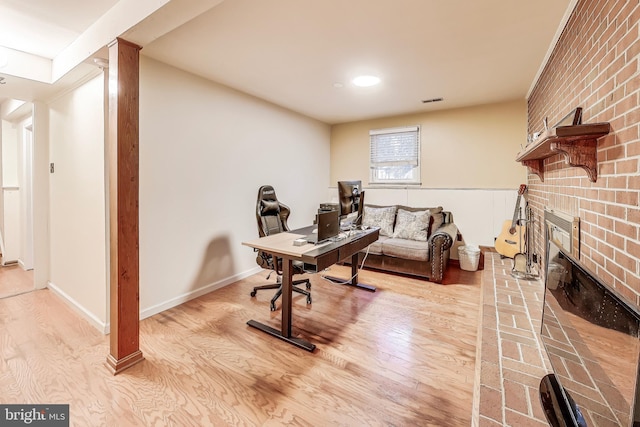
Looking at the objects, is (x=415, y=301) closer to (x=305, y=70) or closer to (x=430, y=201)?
(x=430, y=201)

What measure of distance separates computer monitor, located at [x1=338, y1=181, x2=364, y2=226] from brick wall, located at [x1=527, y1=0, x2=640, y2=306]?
1584 millimetres

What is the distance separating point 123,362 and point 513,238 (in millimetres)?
4288

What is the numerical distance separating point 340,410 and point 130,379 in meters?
1.40

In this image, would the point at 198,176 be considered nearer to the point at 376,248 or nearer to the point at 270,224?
the point at 270,224

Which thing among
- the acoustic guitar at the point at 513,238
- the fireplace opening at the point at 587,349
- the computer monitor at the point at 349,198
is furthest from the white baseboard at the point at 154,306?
the acoustic guitar at the point at 513,238

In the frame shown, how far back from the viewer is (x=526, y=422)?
116cm

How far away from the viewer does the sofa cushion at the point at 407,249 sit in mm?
3709

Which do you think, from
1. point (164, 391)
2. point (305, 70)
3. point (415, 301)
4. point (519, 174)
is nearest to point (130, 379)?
point (164, 391)

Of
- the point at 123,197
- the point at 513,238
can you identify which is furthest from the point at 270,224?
the point at 513,238

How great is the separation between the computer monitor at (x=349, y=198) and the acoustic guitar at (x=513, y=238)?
2197 mm

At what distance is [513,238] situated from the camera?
3596mm

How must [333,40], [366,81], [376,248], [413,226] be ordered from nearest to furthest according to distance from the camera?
[333,40]
[366,81]
[376,248]
[413,226]

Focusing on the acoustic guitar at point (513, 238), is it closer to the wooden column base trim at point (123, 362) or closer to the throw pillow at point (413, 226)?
the throw pillow at point (413, 226)

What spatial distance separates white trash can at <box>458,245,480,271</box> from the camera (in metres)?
4.07
